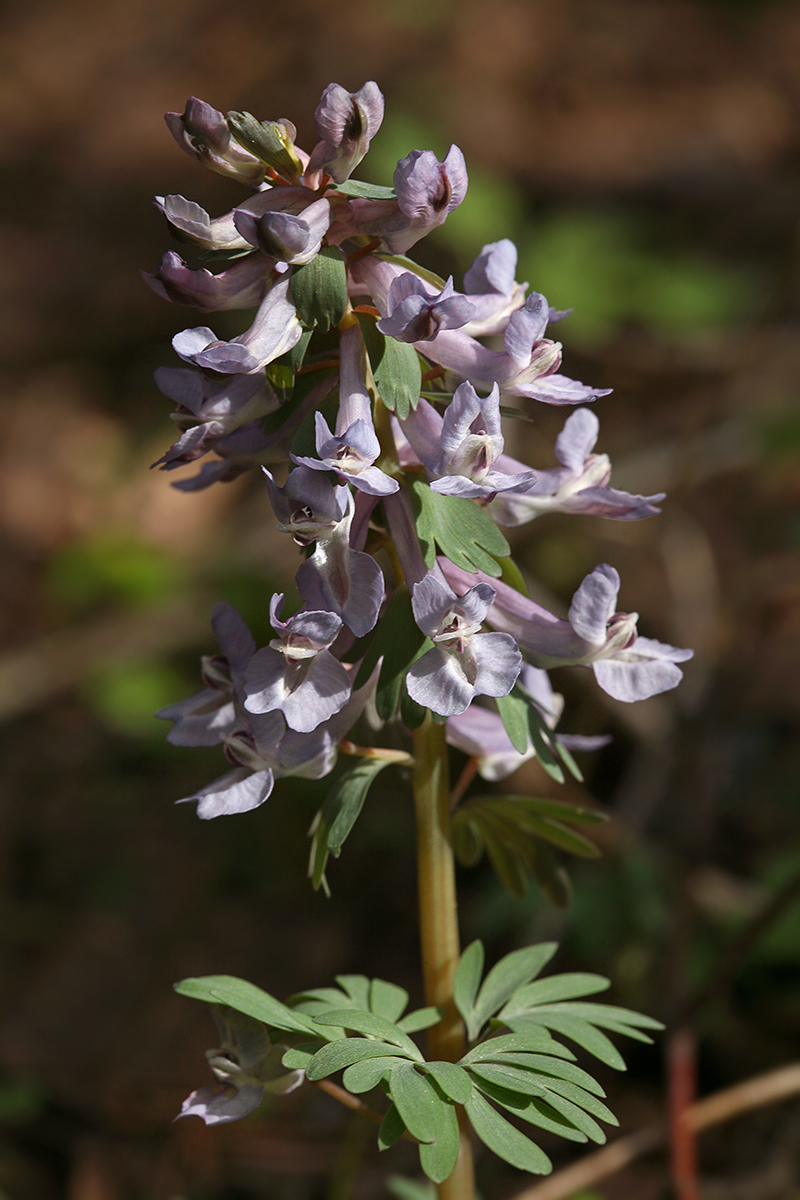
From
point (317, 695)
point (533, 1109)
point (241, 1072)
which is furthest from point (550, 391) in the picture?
point (241, 1072)

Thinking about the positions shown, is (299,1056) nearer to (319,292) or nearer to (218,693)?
(218,693)

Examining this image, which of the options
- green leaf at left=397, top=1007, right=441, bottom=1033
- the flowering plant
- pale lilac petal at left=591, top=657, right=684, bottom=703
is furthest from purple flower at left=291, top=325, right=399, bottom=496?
green leaf at left=397, top=1007, right=441, bottom=1033

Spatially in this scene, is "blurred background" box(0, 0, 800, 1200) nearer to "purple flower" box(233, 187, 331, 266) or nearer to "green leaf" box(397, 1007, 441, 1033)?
"green leaf" box(397, 1007, 441, 1033)

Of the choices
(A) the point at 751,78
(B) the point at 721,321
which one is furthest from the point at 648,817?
(A) the point at 751,78

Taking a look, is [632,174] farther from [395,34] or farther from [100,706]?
[100,706]

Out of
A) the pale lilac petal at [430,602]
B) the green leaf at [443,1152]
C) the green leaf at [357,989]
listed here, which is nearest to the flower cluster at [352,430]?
the pale lilac petal at [430,602]
